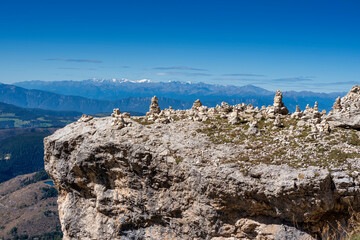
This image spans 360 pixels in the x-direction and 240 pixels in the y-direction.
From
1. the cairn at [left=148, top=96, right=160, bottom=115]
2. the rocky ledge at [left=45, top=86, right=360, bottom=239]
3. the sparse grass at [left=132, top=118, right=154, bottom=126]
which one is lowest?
the rocky ledge at [left=45, top=86, right=360, bottom=239]

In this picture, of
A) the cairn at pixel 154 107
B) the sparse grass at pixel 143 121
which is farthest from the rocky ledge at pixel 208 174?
the cairn at pixel 154 107

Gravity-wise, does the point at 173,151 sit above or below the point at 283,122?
below

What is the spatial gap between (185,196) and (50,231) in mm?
189656

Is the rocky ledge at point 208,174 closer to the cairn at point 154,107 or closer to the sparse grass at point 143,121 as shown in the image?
the sparse grass at point 143,121

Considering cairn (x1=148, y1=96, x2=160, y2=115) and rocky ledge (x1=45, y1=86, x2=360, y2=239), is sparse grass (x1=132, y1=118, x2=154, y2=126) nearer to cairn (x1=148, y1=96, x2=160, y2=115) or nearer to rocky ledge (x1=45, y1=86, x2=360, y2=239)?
rocky ledge (x1=45, y1=86, x2=360, y2=239)

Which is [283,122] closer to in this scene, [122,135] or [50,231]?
[122,135]

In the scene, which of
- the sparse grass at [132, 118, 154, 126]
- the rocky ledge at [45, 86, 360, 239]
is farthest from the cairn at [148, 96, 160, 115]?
the sparse grass at [132, 118, 154, 126]

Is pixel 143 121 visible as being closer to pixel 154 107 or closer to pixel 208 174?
pixel 154 107

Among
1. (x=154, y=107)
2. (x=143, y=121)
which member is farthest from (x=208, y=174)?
(x=154, y=107)

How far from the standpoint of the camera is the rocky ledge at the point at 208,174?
1709 centimetres

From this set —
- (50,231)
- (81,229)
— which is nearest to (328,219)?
(81,229)

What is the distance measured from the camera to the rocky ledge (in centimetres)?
A: 1709

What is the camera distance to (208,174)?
18484 millimetres

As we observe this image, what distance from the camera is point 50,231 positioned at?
179m
